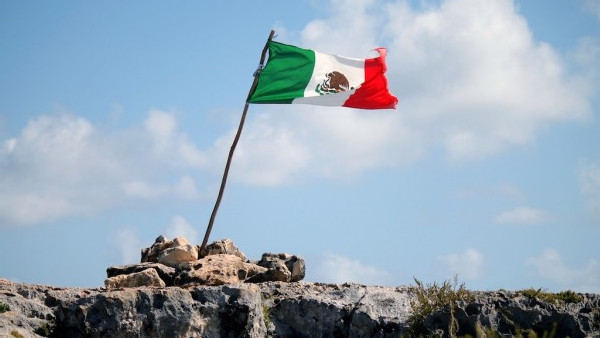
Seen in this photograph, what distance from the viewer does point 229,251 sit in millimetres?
24609

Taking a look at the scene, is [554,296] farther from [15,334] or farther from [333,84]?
[15,334]

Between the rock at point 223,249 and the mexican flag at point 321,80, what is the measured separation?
161 inches

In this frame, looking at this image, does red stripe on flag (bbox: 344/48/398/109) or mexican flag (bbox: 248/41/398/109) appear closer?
mexican flag (bbox: 248/41/398/109)

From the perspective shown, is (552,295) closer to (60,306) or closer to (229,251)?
(229,251)

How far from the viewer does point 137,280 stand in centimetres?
2231

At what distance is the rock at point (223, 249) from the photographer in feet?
80.2

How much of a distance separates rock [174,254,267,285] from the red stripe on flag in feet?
22.9

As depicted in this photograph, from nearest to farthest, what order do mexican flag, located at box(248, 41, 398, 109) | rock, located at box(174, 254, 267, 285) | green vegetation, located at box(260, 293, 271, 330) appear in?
green vegetation, located at box(260, 293, 271, 330)
rock, located at box(174, 254, 267, 285)
mexican flag, located at box(248, 41, 398, 109)

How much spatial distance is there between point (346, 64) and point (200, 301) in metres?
10.5

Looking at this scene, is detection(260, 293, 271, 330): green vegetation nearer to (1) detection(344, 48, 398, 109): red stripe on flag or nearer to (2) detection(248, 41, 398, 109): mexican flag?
(2) detection(248, 41, 398, 109): mexican flag

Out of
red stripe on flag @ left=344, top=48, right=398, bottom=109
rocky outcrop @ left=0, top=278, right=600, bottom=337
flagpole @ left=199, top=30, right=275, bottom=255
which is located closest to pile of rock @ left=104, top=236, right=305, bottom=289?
flagpole @ left=199, top=30, right=275, bottom=255

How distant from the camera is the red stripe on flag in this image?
27812 mm

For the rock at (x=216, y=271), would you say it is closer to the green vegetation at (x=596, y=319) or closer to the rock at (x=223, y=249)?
the rock at (x=223, y=249)

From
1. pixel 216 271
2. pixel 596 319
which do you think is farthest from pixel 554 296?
pixel 216 271
